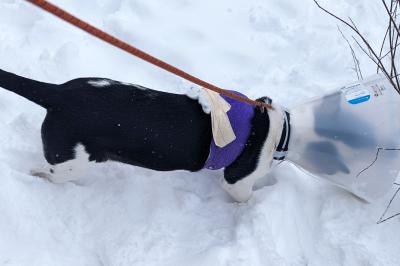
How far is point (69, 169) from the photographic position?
254 centimetres

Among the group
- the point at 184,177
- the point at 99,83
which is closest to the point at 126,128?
the point at 99,83

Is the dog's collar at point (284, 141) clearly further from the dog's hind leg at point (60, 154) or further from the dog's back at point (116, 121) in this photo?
the dog's hind leg at point (60, 154)

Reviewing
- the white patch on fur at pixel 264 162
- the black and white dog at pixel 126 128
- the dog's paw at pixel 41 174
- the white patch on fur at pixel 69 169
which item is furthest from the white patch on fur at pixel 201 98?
the dog's paw at pixel 41 174

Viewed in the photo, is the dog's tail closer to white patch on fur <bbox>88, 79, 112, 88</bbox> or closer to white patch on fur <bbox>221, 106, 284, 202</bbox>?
white patch on fur <bbox>88, 79, 112, 88</bbox>

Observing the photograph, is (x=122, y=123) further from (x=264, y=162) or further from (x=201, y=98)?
(x=264, y=162)

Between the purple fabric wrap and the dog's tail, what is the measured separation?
879 millimetres

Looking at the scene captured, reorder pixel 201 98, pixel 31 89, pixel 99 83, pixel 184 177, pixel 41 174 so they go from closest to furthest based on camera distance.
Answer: pixel 31 89, pixel 99 83, pixel 201 98, pixel 41 174, pixel 184 177

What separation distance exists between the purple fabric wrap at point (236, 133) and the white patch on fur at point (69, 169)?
70 cm

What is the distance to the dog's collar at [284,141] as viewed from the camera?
2.73 metres

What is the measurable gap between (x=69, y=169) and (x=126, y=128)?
43cm

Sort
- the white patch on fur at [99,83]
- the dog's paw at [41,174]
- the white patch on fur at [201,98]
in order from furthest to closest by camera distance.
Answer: the dog's paw at [41,174] < the white patch on fur at [201,98] < the white patch on fur at [99,83]

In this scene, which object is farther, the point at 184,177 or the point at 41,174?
the point at 184,177

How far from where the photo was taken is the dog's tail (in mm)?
2230

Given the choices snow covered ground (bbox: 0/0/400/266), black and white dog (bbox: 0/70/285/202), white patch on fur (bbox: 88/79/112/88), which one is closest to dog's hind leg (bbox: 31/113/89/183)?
black and white dog (bbox: 0/70/285/202)
